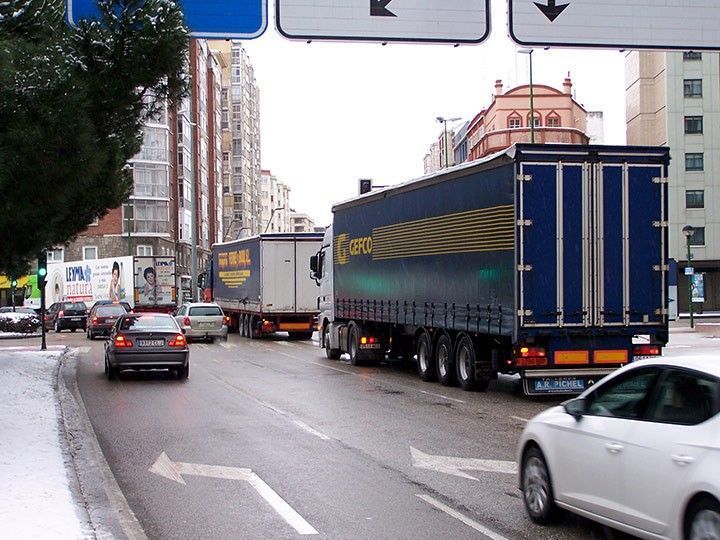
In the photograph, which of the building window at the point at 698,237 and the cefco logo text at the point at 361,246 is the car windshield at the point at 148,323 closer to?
the cefco logo text at the point at 361,246

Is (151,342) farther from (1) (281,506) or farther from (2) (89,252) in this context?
(2) (89,252)

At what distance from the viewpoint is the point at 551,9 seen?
9.71 metres

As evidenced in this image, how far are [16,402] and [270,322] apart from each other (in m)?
22.3

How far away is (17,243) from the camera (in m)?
16.3

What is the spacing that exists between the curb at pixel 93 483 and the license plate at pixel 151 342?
15.9 ft

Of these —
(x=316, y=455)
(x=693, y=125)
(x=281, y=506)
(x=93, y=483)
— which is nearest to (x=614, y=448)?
(x=281, y=506)

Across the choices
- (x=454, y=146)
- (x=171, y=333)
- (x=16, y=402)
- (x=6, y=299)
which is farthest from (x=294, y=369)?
(x=454, y=146)

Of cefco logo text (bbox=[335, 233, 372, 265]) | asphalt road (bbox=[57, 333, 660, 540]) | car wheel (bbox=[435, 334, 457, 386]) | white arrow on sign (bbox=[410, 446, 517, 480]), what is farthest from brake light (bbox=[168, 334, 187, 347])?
white arrow on sign (bbox=[410, 446, 517, 480])

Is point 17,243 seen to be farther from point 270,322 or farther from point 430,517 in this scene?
point 270,322

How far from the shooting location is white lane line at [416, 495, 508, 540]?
7717 millimetres

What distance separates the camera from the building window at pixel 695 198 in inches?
2662

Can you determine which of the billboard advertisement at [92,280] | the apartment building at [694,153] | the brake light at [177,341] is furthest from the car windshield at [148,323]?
the apartment building at [694,153]

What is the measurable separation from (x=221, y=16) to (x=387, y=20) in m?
1.59

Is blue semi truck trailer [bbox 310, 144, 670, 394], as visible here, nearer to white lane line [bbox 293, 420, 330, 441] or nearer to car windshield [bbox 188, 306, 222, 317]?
white lane line [bbox 293, 420, 330, 441]
